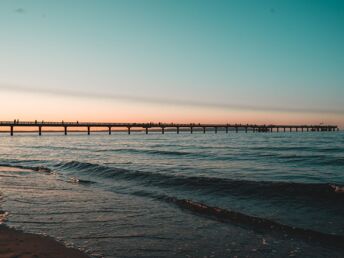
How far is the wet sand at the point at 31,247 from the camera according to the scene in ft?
14.8

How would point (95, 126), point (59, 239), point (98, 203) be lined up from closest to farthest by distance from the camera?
point (59, 239), point (98, 203), point (95, 126)

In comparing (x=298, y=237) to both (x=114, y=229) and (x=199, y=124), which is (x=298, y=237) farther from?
(x=199, y=124)

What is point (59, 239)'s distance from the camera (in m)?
5.25

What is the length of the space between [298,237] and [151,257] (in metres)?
2.54

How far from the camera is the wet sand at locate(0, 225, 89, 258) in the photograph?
450 cm

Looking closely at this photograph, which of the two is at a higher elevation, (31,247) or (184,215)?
(31,247)

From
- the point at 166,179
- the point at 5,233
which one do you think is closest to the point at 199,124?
the point at 166,179

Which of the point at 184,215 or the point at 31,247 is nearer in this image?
the point at 31,247

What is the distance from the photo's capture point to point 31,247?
189 inches

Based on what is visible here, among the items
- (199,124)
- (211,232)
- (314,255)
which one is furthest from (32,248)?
(199,124)

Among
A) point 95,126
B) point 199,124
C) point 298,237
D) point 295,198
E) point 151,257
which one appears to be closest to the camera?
point 151,257

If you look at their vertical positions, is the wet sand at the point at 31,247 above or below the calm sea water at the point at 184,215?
above

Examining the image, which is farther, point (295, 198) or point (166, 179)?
point (166, 179)

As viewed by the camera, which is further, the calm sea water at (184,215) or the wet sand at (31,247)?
the calm sea water at (184,215)
